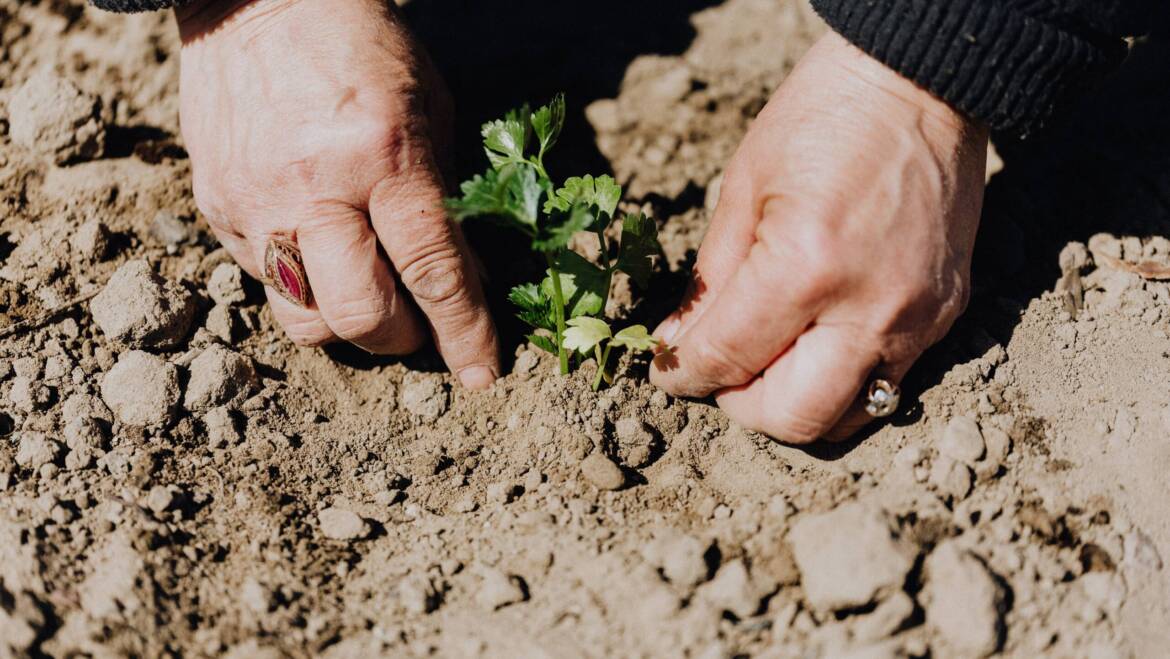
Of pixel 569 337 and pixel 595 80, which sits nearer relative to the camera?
pixel 569 337

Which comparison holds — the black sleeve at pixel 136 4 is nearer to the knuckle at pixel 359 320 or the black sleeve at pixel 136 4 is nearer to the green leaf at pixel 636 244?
the knuckle at pixel 359 320

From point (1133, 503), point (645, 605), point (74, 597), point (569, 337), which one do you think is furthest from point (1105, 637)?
point (74, 597)

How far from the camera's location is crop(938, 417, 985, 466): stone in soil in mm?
2490

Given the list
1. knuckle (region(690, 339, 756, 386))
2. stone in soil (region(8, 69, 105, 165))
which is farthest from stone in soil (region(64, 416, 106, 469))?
knuckle (region(690, 339, 756, 386))

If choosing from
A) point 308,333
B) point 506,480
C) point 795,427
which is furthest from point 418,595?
point 795,427

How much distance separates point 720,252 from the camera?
2.71 meters

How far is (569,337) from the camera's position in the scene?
2.67m

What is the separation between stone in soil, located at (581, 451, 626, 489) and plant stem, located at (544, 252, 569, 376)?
35cm

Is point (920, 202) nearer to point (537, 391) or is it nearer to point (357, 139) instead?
point (537, 391)

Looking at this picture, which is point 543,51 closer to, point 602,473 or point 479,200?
point 479,200

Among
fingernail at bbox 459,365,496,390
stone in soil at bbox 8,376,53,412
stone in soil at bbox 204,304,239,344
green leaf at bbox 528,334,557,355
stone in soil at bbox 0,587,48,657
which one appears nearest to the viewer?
stone in soil at bbox 0,587,48,657

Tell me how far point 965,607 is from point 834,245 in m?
0.97

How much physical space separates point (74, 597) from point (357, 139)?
145 centimetres

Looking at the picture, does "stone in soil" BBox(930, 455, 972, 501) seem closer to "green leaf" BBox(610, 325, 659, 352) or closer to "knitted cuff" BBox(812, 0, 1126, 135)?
"green leaf" BBox(610, 325, 659, 352)
